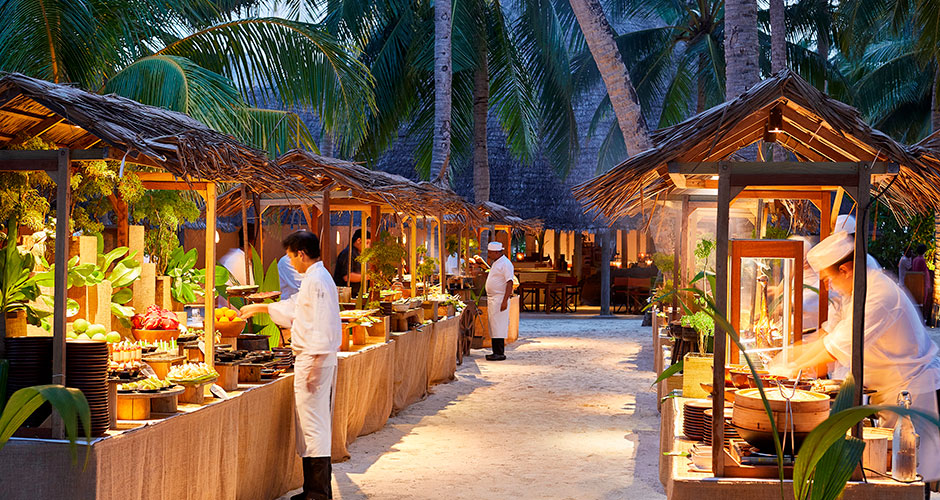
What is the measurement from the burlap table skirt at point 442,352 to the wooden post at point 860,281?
704 centimetres

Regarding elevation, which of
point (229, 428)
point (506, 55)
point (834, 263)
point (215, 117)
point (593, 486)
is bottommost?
point (593, 486)

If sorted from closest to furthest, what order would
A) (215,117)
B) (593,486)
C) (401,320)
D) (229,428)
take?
(229,428), (593,486), (215,117), (401,320)

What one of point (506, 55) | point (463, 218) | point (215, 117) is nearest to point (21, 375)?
point (215, 117)

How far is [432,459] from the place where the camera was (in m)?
6.95

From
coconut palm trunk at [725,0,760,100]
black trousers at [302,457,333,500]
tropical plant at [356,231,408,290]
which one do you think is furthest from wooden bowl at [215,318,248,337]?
coconut palm trunk at [725,0,760,100]

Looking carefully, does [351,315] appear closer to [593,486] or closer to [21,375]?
[593,486]

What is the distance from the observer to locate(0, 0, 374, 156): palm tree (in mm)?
7441

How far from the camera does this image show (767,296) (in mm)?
5043

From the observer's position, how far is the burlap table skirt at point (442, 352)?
34.4ft

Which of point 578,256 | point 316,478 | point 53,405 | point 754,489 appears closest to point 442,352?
point 316,478

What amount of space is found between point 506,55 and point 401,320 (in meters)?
10.5

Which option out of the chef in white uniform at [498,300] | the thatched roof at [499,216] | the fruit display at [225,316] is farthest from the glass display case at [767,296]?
the thatched roof at [499,216]

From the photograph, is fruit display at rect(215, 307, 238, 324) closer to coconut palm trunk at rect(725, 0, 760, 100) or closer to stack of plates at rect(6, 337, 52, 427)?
stack of plates at rect(6, 337, 52, 427)

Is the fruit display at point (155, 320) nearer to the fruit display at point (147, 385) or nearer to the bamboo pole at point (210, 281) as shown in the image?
the bamboo pole at point (210, 281)
